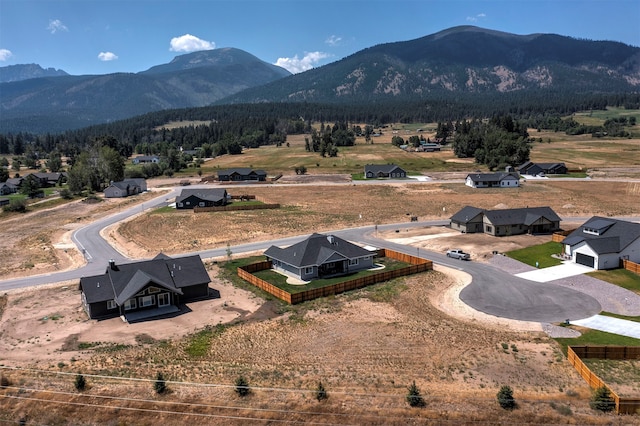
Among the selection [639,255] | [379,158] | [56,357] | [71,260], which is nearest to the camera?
[56,357]

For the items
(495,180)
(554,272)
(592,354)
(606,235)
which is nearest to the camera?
(592,354)

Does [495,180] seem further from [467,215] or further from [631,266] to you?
[631,266]

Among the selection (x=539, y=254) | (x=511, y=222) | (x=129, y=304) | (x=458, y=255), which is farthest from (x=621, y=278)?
(x=129, y=304)

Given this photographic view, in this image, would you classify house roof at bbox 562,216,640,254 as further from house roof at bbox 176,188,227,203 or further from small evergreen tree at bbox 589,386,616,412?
house roof at bbox 176,188,227,203

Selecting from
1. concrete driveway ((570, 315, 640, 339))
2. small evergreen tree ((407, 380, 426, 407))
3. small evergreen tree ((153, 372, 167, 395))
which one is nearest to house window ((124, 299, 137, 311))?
small evergreen tree ((153, 372, 167, 395))

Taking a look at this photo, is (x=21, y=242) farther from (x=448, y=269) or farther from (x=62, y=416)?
(x=448, y=269)

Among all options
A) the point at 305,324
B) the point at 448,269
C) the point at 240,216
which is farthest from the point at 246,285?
the point at 240,216
